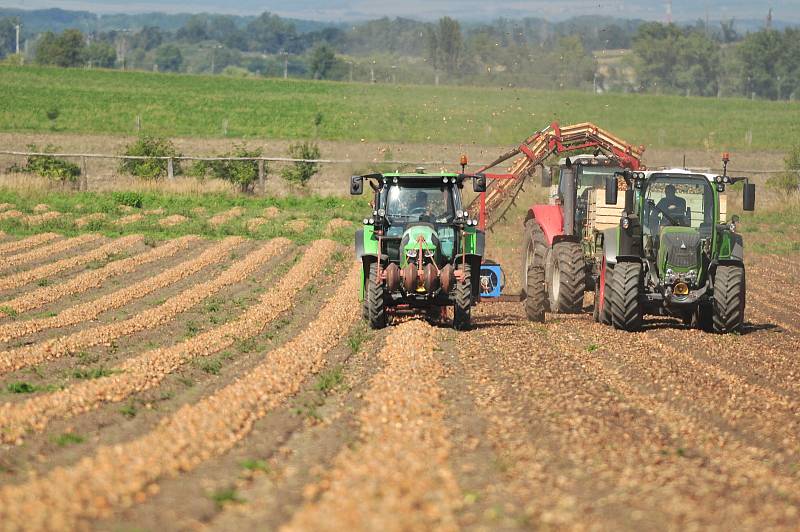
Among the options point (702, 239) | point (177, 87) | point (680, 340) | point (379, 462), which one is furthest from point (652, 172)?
point (177, 87)

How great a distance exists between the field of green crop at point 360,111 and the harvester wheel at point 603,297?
2453 centimetres

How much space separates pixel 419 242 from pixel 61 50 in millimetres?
99046

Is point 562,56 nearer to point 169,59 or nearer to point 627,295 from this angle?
point 627,295

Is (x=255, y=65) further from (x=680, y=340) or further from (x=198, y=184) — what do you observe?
(x=680, y=340)

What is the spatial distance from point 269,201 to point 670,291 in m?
19.4

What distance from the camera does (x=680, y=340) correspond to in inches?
536

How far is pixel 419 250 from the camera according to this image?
1386cm

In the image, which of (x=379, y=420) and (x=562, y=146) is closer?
(x=379, y=420)

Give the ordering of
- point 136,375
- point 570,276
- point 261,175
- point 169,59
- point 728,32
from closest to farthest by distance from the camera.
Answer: point 136,375 → point 570,276 → point 261,175 → point 728,32 → point 169,59

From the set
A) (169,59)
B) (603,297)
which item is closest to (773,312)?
(603,297)

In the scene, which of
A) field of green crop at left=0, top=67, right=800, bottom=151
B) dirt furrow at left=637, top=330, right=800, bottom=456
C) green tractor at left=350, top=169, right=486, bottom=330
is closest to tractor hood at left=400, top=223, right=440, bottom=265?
green tractor at left=350, top=169, right=486, bottom=330

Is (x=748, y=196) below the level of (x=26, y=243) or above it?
above

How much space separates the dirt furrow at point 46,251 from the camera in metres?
20.8

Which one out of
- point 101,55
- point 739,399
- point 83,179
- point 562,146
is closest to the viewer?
point 739,399
